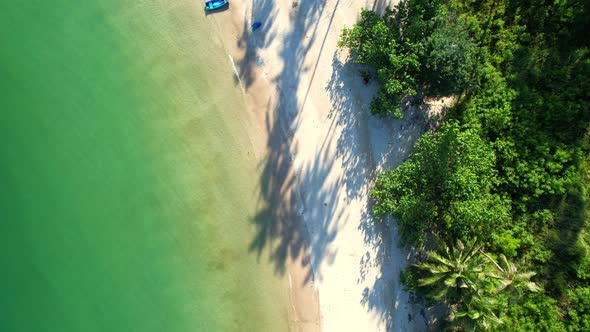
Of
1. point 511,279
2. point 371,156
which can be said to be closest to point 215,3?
point 371,156

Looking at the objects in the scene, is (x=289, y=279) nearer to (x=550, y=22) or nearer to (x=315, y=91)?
(x=315, y=91)

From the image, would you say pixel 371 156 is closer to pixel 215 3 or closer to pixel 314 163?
pixel 314 163

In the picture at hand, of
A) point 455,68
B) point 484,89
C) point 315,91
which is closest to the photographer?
point 455,68

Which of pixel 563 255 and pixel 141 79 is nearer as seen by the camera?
pixel 563 255

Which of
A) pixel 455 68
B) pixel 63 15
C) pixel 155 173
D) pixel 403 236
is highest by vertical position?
pixel 63 15

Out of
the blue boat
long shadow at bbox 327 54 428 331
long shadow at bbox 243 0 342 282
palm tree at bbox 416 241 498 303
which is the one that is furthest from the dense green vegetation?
the blue boat

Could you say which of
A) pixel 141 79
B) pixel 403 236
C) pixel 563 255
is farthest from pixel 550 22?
pixel 141 79

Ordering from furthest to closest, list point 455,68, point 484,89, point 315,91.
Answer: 1. point 315,91
2. point 484,89
3. point 455,68
